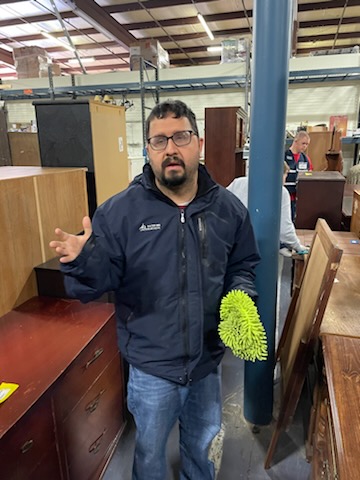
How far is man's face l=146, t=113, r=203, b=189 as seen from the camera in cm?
116

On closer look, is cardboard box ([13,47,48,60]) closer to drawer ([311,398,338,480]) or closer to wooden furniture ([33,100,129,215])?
wooden furniture ([33,100,129,215])

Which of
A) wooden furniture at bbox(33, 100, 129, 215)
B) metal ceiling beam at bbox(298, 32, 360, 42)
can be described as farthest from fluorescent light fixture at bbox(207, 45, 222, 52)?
wooden furniture at bbox(33, 100, 129, 215)

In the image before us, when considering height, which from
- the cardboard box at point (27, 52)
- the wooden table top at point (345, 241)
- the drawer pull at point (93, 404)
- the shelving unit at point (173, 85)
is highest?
the cardboard box at point (27, 52)

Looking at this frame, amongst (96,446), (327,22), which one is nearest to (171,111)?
(96,446)

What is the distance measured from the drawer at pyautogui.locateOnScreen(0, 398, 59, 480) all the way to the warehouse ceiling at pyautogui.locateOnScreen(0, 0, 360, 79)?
485cm

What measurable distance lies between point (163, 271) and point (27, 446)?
659 mm

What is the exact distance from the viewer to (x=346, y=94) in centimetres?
579

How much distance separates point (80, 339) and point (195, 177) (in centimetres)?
79

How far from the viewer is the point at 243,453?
1784 mm

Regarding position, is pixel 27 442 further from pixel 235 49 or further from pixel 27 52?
pixel 27 52

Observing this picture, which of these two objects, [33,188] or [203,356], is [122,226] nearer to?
[203,356]

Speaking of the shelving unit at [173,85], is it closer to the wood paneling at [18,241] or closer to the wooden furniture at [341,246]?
the wooden furniture at [341,246]

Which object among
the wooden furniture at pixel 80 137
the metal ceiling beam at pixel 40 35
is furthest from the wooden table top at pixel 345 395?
the metal ceiling beam at pixel 40 35

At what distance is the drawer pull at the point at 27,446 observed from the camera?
3.41ft
